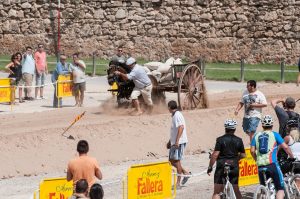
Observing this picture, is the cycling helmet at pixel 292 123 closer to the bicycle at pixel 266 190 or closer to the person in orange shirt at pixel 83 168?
the bicycle at pixel 266 190

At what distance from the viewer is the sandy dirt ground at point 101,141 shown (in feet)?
61.3

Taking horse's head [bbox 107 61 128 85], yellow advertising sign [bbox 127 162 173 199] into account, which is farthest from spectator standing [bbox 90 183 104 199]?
horse's head [bbox 107 61 128 85]

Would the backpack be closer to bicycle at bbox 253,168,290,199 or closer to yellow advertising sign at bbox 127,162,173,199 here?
bicycle at bbox 253,168,290,199

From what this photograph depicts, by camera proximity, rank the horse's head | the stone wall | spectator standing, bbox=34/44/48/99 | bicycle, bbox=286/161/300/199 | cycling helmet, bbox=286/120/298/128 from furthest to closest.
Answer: the stone wall < spectator standing, bbox=34/44/48/99 < the horse's head < cycling helmet, bbox=286/120/298/128 < bicycle, bbox=286/161/300/199

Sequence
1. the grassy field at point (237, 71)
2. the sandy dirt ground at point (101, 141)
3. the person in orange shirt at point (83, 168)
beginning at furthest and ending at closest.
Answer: the grassy field at point (237, 71) → the sandy dirt ground at point (101, 141) → the person in orange shirt at point (83, 168)

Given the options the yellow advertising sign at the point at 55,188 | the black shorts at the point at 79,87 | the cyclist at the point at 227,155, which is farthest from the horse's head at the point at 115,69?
the yellow advertising sign at the point at 55,188

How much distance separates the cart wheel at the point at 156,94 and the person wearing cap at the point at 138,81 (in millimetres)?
887

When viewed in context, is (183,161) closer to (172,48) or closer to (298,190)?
(298,190)

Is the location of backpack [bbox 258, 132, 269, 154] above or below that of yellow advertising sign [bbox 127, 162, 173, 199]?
above

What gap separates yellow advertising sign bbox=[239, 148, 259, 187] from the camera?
1825 centimetres

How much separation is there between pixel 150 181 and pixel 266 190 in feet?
6.51

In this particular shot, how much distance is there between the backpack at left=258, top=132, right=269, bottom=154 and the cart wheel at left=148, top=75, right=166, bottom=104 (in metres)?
9.79

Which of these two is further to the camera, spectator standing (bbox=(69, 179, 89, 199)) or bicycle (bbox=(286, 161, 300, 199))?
bicycle (bbox=(286, 161, 300, 199))

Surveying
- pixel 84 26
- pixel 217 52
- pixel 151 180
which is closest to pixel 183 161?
pixel 151 180
